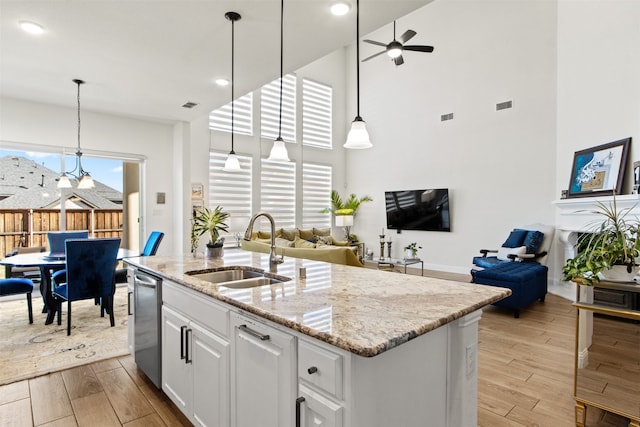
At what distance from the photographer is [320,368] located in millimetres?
1123

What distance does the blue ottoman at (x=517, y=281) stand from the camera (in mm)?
4145

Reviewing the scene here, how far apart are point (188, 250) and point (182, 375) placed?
460 centimetres

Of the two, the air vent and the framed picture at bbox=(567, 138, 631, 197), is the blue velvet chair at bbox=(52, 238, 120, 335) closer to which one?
the framed picture at bbox=(567, 138, 631, 197)

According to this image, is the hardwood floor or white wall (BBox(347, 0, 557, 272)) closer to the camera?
the hardwood floor

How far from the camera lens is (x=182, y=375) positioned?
203cm

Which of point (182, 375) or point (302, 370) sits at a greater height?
point (302, 370)

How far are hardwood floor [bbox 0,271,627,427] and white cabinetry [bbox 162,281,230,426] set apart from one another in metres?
0.31

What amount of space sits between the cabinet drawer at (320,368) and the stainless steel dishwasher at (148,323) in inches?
58.1

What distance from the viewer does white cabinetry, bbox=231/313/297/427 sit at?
4.14ft

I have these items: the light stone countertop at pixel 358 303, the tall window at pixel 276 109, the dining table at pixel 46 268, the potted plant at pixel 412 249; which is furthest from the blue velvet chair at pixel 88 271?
the tall window at pixel 276 109

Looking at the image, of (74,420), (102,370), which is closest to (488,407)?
(74,420)

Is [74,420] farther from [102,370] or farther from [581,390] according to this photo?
[581,390]

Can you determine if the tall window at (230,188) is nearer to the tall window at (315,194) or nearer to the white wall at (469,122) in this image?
the tall window at (315,194)

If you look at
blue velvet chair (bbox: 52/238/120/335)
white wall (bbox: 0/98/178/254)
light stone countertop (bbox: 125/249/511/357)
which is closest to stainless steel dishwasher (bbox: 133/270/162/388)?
light stone countertop (bbox: 125/249/511/357)
